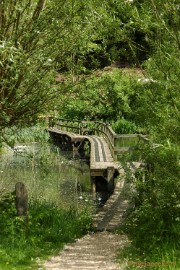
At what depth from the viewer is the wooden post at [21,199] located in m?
8.38

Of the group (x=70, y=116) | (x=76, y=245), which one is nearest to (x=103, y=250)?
(x=76, y=245)

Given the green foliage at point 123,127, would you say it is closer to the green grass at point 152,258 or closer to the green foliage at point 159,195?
the green foliage at point 159,195

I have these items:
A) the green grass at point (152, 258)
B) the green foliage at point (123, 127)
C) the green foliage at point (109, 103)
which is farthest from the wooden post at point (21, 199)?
the green foliage at point (109, 103)

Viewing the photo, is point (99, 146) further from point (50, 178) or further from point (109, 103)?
point (109, 103)

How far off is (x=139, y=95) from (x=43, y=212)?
2895 mm

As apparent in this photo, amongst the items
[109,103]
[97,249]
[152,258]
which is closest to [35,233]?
[97,249]

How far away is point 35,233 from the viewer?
8453 millimetres

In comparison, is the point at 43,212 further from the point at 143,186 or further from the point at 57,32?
the point at 57,32

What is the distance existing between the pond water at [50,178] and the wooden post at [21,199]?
1619 millimetres

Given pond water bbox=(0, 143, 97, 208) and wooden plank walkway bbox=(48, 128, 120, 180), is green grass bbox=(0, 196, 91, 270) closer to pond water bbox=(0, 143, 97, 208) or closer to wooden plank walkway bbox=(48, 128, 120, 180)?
pond water bbox=(0, 143, 97, 208)

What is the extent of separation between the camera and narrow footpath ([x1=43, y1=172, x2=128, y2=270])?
6820 millimetres

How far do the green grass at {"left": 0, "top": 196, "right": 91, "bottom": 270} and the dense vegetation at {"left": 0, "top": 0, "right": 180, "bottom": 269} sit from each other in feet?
3.30

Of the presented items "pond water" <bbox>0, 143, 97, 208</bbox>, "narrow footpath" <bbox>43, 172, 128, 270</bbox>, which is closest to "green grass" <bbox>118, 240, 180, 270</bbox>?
"narrow footpath" <bbox>43, 172, 128, 270</bbox>

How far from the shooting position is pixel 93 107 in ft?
104
